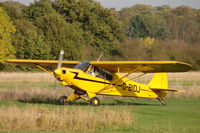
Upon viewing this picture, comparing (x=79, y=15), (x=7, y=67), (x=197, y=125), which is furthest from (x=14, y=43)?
(x=197, y=125)

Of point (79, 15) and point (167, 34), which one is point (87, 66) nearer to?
point (79, 15)

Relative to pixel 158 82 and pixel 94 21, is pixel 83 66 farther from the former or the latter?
pixel 94 21

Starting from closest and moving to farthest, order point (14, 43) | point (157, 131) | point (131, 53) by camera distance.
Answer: point (157, 131), point (14, 43), point (131, 53)

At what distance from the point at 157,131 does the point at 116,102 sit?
881 cm

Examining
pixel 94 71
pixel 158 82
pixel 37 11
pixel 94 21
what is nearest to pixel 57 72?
pixel 94 71

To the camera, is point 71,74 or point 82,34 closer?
point 71,74

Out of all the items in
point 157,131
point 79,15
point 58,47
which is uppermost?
point 79,15

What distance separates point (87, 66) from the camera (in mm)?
18953

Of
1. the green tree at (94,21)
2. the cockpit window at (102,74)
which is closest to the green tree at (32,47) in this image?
the green tree at (94,21)

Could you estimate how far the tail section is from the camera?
20.6m

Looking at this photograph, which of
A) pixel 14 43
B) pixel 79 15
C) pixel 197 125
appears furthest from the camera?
pixel 79 15

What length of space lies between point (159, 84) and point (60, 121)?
28.9 ft

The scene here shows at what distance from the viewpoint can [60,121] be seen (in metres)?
12.8

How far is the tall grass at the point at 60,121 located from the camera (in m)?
12.7
